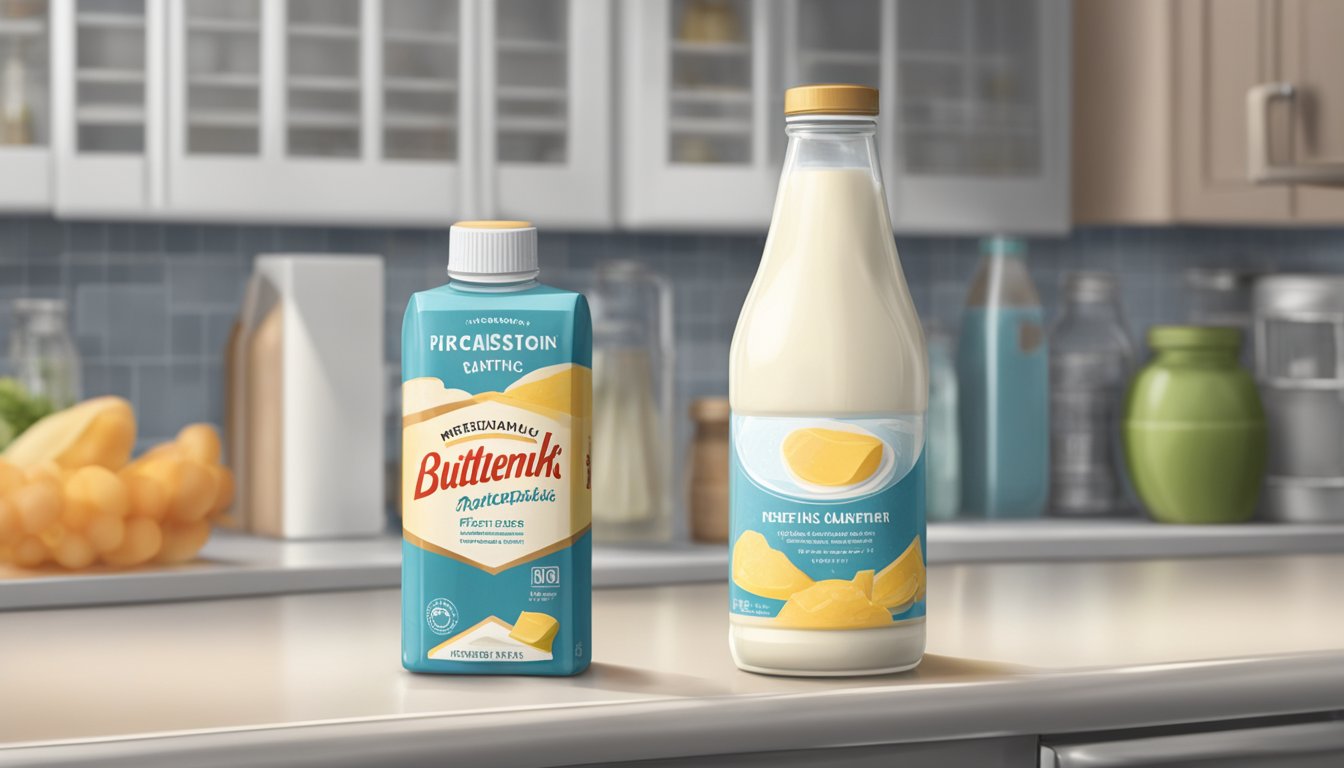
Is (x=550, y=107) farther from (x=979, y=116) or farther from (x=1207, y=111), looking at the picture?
(x=1207, y=111)

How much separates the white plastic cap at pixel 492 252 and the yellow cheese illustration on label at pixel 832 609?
236 mm

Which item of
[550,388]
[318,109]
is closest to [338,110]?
[318,109]

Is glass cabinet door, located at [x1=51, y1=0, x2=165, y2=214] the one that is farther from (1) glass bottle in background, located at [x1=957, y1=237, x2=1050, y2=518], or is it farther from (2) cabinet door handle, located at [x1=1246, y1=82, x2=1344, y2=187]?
(2) cabinet door handle, located at [x1=1246, y1=82, x2=1344, y2=187]

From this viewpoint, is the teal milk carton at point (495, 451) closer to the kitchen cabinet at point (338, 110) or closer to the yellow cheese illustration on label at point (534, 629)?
the yellow cheese illustration on label at point (534, 629)

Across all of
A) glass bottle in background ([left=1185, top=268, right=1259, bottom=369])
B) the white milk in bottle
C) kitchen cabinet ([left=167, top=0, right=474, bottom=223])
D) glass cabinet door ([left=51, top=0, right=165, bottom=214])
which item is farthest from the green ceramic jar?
glass cabinet door ([left=51, top=0, right=165, bottom=214])

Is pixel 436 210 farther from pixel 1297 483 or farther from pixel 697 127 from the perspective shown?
pixel 1297 483

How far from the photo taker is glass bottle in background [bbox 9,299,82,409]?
62.9 inches

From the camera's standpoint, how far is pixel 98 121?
1494 millimetres

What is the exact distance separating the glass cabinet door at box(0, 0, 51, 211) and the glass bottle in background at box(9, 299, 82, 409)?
0.17m

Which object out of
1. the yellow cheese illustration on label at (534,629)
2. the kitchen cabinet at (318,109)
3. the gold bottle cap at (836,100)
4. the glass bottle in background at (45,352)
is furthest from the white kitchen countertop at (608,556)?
the gold bottle cap at (836,100)

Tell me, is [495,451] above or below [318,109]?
below

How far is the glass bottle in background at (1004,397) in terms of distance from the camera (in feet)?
5.57

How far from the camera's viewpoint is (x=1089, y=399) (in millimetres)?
1793

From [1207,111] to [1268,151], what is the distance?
118 millimetres
